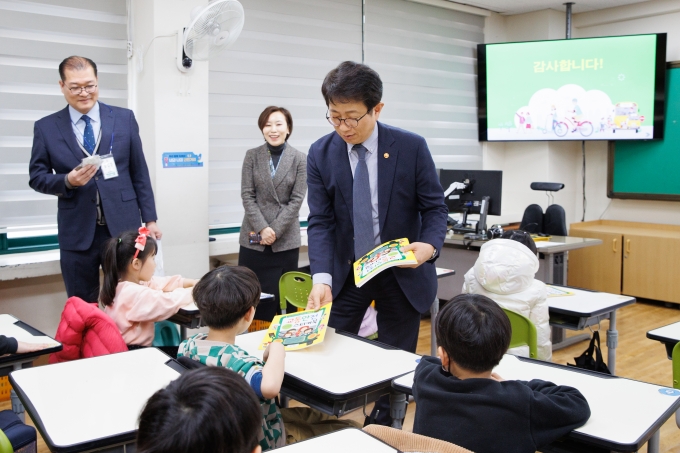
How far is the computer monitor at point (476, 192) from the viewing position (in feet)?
16.5

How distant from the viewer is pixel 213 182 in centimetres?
507

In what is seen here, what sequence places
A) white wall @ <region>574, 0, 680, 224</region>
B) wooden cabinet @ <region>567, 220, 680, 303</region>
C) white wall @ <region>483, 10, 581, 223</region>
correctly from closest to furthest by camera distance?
1. wooden cabinet @ <region>567, 220, 680, 303</region>
2. white wall @ <region>574, 0, 680, 224</region>
3. white wall @ <region>483, 10, 581, 223</region>

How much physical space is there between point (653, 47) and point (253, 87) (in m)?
3.87

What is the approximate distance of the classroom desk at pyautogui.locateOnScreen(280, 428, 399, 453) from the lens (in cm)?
148

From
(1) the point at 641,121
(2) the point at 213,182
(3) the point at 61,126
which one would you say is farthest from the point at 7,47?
(1) the point at 641,121

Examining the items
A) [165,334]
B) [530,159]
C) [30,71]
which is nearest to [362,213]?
[165,334]

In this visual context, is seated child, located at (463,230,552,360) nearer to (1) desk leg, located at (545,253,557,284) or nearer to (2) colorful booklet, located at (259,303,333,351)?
(2) colorful booklet, located at (259,303,333,351)

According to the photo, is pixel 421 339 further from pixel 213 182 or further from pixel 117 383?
pixel 117 383

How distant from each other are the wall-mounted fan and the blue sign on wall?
659mm

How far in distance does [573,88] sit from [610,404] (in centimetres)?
534

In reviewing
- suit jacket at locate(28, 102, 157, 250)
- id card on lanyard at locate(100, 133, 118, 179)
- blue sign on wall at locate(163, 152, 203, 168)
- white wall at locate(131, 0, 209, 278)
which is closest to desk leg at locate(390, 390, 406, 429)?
suit jacket at locate(28, 102, 157, 250)

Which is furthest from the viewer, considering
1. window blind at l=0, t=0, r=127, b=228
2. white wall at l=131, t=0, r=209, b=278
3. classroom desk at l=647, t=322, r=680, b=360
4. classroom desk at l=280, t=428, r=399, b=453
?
white wall at l=131, t=0, r=209, b=278

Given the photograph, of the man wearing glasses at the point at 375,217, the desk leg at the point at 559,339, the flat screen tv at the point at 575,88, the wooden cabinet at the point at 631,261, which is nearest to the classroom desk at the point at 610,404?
the man wearing glasses at the point at 375,217

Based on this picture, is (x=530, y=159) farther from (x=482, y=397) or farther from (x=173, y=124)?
(x=482, y=397)
